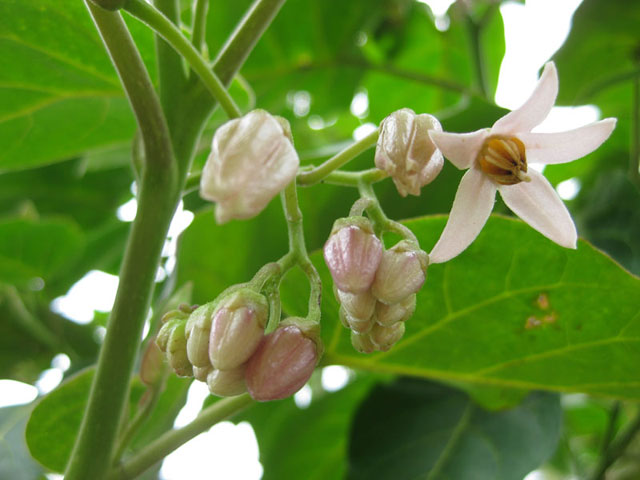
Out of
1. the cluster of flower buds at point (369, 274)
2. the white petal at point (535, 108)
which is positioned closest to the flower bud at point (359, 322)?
the cluster of flower buds at point (369, 274)

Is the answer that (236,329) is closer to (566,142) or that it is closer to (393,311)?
(393,311)

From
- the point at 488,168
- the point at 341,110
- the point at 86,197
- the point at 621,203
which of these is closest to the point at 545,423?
the point at 621,203

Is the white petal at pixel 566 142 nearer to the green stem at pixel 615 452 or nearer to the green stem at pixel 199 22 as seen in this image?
the green stem at pixel 199 22

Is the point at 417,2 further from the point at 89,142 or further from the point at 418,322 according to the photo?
the point at 418,322

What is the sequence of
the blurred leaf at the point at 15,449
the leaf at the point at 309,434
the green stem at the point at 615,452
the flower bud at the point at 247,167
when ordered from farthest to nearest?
1. the leaf at the point at 309,434
2. the green stem at the point at 615,452
3. the blurred leaf at the point at 15,449
4. the flower bud at the point at 247,167

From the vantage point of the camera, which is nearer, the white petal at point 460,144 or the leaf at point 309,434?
the white petal at point 460,144
